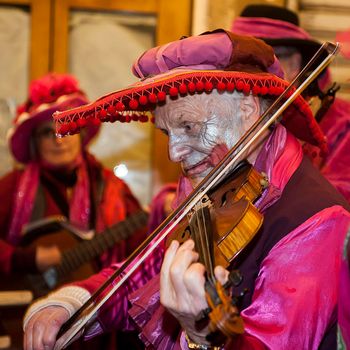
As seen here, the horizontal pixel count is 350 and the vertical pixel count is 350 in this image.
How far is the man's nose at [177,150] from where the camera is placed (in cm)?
176

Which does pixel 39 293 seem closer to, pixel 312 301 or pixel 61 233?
pixel 61 233

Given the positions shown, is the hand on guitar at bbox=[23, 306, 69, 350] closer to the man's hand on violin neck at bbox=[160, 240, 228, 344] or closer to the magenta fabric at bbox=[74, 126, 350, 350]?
the magenta fabric at bbox=[74, 126, 350, 350]

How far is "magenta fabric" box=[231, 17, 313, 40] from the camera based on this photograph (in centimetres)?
270

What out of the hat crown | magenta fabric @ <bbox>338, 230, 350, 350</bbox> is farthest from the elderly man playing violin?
the hat crown

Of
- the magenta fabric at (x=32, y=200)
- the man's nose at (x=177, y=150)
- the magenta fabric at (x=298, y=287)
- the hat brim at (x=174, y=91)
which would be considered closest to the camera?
the magenta fabric at (x=298, y=287)

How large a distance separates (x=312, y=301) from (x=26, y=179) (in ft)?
7.98

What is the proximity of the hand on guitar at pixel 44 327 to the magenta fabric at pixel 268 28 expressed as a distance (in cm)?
133

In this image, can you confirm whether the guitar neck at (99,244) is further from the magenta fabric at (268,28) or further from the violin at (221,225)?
the violin at (221,225)

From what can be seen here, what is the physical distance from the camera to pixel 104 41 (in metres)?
4.33

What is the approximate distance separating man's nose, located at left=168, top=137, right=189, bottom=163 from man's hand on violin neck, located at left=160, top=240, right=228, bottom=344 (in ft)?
1.54

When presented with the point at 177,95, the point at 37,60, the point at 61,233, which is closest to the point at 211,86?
the point at 177,95

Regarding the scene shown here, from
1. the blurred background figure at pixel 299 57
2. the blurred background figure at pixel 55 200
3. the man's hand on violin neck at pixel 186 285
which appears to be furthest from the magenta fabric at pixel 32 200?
the man's hand on violin neck at pixel 186 285

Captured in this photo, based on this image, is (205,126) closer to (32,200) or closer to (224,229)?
(224,229)

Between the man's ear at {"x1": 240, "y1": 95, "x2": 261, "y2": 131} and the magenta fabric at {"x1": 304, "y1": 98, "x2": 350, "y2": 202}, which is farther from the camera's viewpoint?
the magenta fabric at {"x1": 304, "y1": 98, "x2": 350, "y2": 202}
